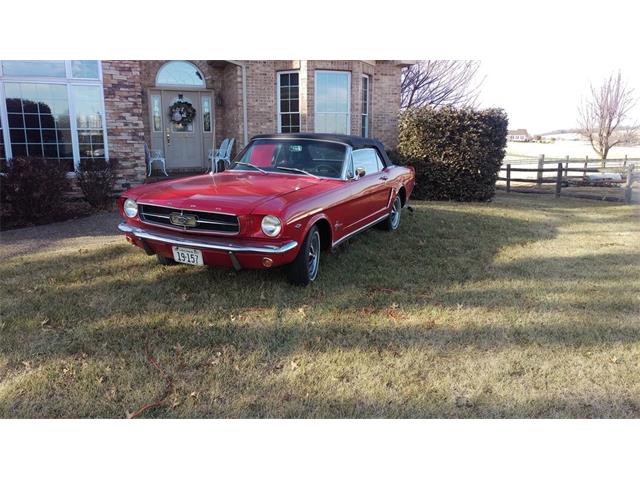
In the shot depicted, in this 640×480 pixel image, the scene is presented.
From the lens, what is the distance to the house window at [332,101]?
1246 cm

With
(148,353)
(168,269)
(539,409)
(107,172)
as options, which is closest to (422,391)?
(539,409)

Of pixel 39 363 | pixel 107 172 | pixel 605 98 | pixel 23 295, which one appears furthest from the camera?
pixel 605 98

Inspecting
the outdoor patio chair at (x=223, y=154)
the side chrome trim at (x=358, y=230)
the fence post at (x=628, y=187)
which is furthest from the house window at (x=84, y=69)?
the fence post at (x=628, y=187)

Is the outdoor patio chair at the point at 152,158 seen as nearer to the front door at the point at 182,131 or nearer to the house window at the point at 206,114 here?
the front door at the point at 182,131

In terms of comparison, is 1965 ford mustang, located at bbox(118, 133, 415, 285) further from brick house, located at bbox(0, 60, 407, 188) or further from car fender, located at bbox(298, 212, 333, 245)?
brick house, located at bbox(0, 60, 407, 188)

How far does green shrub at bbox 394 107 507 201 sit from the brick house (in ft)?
6.58

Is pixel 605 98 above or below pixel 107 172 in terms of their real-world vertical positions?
above

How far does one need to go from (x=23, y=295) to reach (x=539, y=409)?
4.57 meters

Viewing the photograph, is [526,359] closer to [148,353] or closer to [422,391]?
[422,391]

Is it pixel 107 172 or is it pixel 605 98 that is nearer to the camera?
pixel 107 172

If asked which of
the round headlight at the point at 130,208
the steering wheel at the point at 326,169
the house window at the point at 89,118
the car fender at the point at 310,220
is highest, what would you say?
the house window at the point at 89,118

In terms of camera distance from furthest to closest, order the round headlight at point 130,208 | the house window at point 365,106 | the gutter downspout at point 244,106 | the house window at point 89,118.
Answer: the house window at point 365,106 → the gutter downspout at point 244,106 → the house window at point 89,118 → the round headlight at point 130,208

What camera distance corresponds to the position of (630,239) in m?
7.63

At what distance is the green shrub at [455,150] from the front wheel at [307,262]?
7.84 m
